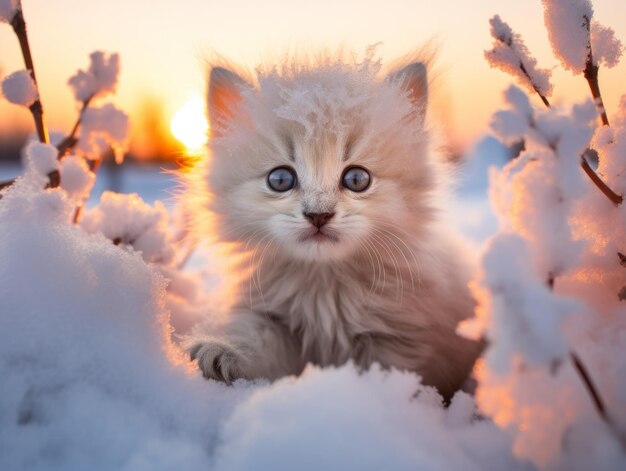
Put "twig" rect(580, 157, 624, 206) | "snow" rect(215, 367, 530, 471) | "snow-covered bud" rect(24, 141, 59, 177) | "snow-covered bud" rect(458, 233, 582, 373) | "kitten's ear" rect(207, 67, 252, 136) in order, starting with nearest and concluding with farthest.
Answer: "snow-covered bud" rect(458, 233, 582, 373), "snow" rect(215, 367, 530, 471), "twig" rect(580, 157, 624, 206), "snow-covered bud" rect(24, 141, 59, 177), "kitten's ear" rect(207, 67, 252, 136)

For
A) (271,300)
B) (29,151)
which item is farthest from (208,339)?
(29,151)

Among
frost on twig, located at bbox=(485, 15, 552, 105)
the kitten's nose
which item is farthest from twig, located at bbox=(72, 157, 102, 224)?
frost on twig, located at bbox=(485, 15, 552, 105)

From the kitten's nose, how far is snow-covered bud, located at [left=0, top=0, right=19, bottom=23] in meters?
0.64

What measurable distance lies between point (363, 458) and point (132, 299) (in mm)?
431

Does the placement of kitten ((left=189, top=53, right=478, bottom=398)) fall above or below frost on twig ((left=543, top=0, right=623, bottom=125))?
below

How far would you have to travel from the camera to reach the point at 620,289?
79 centimetres

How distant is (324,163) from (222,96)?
0.37m

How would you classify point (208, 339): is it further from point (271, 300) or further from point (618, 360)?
point (618, 360)

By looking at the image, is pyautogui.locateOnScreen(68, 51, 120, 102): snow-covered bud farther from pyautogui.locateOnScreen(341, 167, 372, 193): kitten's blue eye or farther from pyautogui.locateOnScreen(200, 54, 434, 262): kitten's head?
pyautogui.locateOnScreen(341, 167, 372, 193): kitten's blue eye

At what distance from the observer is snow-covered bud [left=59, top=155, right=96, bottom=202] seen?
1121 mm

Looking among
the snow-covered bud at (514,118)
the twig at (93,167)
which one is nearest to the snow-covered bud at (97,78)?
the twig at (93,167)

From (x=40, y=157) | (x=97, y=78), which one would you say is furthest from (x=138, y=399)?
(x=97, y=78)

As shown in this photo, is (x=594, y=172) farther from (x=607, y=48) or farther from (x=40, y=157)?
(x=40, y=157)

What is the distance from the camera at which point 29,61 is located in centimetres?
104
